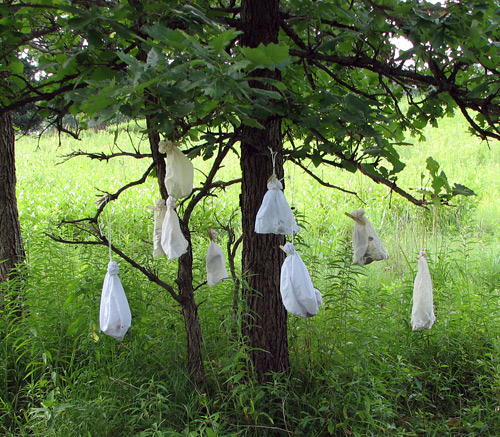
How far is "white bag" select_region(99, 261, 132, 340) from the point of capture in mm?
1993

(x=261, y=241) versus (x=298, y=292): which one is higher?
(x=261, y=241)

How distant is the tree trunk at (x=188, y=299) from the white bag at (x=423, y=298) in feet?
3.73

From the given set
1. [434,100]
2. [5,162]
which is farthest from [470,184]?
[5,162]

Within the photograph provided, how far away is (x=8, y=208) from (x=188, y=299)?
6.64ft

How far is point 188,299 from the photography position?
260cm

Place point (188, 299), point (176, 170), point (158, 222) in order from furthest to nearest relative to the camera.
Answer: point (188, 299)
point (158, 222)
point (176, 170)

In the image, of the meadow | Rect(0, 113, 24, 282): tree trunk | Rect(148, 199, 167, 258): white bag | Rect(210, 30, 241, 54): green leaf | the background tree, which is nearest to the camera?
Rect(210, 30, 241, 54): green leaf

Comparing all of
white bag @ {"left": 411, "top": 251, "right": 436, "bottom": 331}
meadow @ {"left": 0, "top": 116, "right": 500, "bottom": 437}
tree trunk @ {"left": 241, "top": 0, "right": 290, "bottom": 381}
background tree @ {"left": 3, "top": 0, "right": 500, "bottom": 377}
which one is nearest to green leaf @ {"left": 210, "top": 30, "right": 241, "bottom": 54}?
background tree @ {"left": 3, "top": 0, "right": 500, "bottom": 377}

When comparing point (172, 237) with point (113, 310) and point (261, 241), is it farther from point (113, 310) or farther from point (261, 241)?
point (261, 241)

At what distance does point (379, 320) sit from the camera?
10.6 ft

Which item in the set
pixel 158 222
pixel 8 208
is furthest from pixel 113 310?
pixel 8 208

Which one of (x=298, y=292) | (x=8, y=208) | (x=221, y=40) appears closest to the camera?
(x=221, y=40)

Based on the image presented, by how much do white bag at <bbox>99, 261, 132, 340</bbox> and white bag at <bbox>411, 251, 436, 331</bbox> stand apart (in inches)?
53.3

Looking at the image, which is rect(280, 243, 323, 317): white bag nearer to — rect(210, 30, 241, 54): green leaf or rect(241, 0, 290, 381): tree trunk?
rect(241, 0, 290, 381): tree trunk
